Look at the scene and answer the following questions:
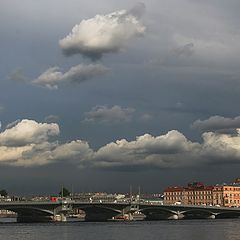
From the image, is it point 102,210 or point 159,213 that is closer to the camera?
point 102,210

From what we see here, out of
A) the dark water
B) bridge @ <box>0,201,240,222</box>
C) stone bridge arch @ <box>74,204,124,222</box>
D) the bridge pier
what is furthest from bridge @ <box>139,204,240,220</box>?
the dark water

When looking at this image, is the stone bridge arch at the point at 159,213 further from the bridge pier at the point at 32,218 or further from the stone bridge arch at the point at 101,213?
the bridge pier at the point at 32,218

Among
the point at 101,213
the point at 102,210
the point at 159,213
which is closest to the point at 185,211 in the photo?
the point at 159,213

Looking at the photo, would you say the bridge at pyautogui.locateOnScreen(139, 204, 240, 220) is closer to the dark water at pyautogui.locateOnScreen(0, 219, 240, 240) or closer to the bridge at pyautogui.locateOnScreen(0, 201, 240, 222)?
the bridge at pyautogui.locateOnScreen(0, 201, 240, 222)

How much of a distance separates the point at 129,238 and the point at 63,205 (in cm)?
7237

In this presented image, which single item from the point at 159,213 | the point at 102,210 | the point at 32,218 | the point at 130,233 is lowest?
the point at 130,233

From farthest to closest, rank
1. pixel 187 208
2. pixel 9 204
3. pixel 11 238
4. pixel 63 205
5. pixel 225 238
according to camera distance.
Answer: pixel 187 208 < pixel 63 205 < pixel 9 204 < pixel 11 238 < pixel 225 238

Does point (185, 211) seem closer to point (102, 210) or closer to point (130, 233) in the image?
point (102, 210)

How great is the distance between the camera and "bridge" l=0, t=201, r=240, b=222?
156250 millimetres

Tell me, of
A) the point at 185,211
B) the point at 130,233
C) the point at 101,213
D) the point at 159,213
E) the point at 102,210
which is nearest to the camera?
the point at 130,233

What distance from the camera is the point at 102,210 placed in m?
170

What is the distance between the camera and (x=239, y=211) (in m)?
179

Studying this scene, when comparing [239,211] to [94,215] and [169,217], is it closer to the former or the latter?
[169,217]

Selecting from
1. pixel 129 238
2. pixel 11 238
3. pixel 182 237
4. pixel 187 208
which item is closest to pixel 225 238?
pixel 182 237
